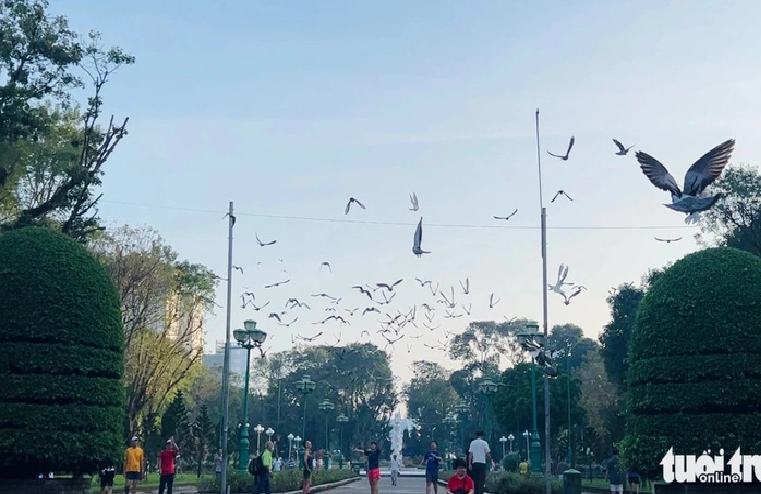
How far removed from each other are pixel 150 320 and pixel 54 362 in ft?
103

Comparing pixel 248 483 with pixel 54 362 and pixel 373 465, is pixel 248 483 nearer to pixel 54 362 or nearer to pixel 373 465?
pixel 373 465

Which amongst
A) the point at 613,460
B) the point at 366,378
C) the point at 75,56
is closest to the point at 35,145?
the point at 75,56

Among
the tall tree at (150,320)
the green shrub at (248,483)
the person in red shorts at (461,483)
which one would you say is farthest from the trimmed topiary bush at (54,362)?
the tall tree at (150,320)

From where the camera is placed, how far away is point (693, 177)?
57.3ft

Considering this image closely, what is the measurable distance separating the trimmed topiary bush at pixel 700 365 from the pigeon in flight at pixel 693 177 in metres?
1.66

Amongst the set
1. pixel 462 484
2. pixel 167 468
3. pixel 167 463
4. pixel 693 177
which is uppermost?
pixel 693 177

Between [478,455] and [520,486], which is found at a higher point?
[478,455]

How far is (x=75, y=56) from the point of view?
90.7 ft

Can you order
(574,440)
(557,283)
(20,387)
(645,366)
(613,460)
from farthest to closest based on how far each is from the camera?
(574,440)
(557,283)
(613,460)
(645,366)
(20,387)

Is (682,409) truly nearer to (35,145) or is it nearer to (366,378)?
(35,145)

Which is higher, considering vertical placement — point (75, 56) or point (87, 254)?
point (75, 56)

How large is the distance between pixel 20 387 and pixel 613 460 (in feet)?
54.6

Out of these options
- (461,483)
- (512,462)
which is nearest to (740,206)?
(512,462)

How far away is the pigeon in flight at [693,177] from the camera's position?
17.2m
